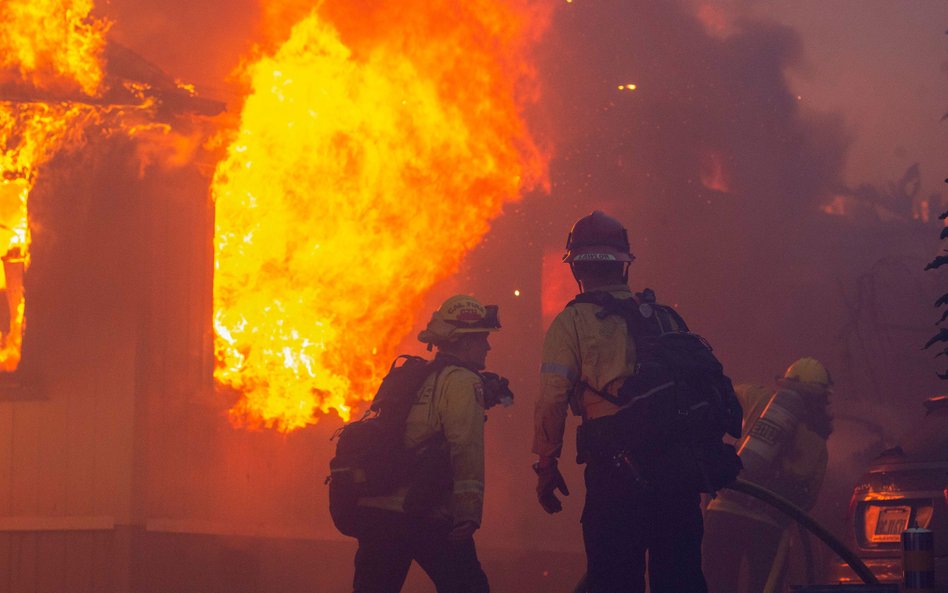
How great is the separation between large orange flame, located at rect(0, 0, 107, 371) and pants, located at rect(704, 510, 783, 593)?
24.3 ft

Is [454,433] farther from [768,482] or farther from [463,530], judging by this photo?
[768,482]

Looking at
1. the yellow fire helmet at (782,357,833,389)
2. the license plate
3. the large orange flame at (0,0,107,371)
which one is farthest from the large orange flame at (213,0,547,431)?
the license plate

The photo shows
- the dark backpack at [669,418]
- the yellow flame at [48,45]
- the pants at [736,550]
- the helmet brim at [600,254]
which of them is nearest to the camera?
the dark backpack at [669,418]

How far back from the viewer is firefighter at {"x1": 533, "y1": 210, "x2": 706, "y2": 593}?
16.7ft

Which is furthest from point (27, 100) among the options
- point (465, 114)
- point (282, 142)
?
point (465, 114)

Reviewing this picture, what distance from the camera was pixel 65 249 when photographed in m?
11.9

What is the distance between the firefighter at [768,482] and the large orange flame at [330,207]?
488 centimetres

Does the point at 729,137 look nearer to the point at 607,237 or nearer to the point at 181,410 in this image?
the point at 181,410

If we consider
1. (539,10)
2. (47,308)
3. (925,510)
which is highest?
(539,10)

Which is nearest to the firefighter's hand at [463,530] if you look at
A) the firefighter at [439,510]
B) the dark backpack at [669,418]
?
the firefighter at [439,510]

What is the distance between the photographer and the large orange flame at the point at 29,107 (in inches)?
459

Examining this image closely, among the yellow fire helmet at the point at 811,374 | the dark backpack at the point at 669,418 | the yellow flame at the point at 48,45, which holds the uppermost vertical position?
the yellow flame at the point at 48,45

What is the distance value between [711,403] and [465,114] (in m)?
8.30

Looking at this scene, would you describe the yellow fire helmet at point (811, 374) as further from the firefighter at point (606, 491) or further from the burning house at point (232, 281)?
the firefighter at point (606, 491)
